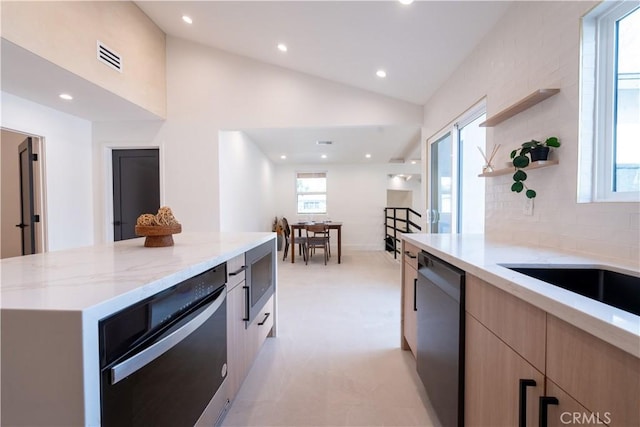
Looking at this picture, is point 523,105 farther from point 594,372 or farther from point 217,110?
point 217,110

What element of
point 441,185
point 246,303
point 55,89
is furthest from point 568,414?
point 55,89

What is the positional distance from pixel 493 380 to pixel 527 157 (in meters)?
1.25

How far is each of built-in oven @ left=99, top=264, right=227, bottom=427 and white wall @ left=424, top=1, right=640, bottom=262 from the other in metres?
1.71

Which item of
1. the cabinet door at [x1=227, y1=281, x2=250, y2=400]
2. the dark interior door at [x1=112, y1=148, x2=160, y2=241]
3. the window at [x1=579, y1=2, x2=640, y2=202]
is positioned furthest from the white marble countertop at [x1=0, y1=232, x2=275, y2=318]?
the dark interior door at [x1=112, y1=148, x2=160, y2=241]

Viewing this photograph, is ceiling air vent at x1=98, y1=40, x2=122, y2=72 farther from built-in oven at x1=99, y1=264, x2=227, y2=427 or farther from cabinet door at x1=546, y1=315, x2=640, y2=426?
cabinet door at x1=546, y1=315, x2=640, y2=426

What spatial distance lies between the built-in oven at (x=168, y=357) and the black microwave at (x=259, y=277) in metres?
0.35

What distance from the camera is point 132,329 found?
723 mm

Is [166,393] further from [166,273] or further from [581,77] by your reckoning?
[581,77]

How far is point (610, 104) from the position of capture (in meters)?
1.26

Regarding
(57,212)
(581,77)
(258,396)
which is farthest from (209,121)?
(581,77)

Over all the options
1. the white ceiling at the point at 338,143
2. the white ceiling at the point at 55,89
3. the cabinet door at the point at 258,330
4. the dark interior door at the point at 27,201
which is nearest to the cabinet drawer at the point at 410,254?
the cabinet door at the point at 258,330

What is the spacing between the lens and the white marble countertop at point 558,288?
0.51m

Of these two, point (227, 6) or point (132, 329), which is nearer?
point (132, 329)

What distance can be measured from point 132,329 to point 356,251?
6.71 meters
